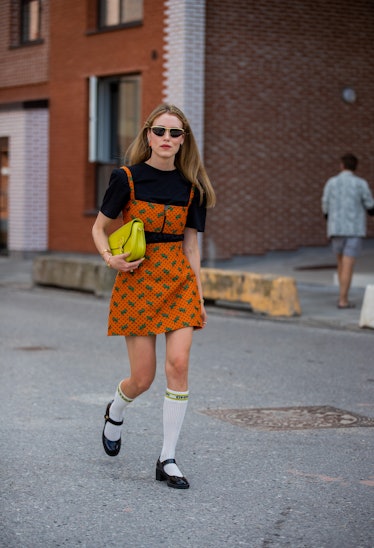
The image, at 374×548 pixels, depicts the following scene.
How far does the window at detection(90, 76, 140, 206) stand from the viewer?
2180 cm

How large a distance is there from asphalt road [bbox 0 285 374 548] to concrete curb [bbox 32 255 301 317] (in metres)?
2.20

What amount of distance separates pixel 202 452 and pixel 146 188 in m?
1.53

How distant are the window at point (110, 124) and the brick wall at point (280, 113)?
2594 mm

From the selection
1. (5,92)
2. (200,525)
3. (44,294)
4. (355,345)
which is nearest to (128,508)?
(200,525)

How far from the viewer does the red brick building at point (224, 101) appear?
774 inches

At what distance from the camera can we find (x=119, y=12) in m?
21.6

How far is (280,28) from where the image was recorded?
66.1ft

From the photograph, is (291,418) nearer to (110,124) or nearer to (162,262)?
(162,262)

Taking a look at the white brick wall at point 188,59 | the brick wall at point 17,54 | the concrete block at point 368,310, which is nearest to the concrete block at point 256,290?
the concrete block at point 368,310

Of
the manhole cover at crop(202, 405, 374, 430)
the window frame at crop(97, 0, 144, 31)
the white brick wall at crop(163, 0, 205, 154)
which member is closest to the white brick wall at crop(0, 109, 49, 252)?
the window frame at crop(97, 0, 144, 31)

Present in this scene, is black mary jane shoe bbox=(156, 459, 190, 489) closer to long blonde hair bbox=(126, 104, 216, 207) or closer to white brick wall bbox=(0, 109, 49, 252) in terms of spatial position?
long blonde hair bbox=(126, 104, 216, 207)

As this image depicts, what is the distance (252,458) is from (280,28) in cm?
1528

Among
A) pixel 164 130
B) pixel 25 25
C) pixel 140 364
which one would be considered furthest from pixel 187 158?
pixel 25 25

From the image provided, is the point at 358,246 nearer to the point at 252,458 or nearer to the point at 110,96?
the point at 252,458
